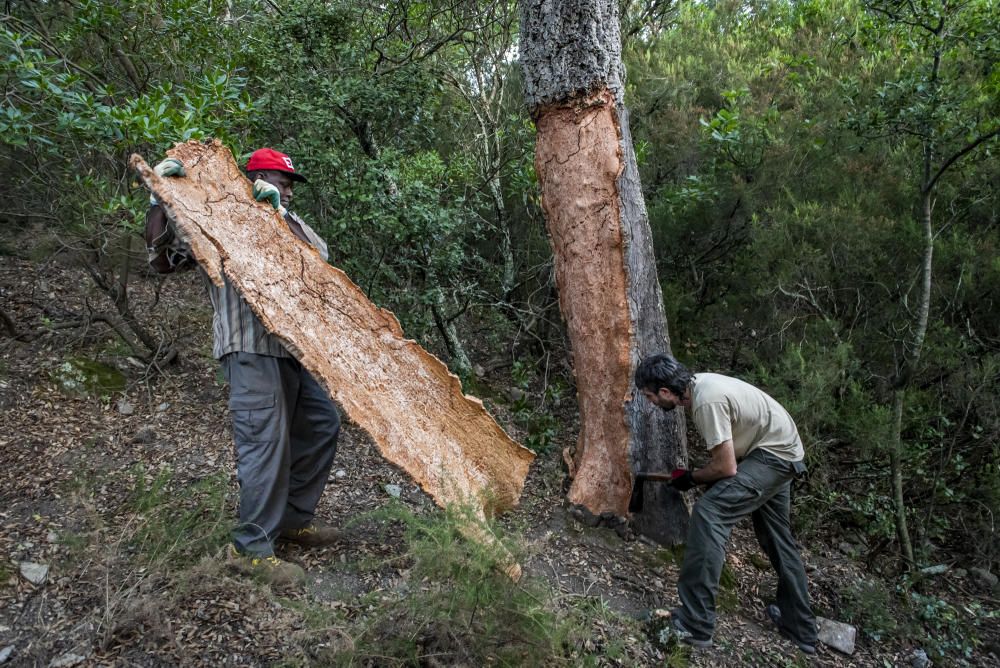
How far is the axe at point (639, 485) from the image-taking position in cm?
366

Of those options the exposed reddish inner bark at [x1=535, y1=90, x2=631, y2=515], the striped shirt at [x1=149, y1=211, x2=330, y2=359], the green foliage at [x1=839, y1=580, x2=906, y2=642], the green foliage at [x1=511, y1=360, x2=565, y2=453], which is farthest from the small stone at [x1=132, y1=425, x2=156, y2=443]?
the green foliage at [x1=839, y1=580, x2=906, y2=642]

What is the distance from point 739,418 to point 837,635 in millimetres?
1354

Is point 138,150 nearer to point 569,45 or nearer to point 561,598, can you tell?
point 569,45

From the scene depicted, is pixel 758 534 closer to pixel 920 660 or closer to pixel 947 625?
pixel 920 660

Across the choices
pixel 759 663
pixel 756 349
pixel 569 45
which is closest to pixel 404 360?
pixel 569 45

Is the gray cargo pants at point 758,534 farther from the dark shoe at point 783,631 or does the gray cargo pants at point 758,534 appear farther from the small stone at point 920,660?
the small stone at point 920,660

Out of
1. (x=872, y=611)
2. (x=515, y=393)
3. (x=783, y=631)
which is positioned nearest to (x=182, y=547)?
(x=783, y=631)

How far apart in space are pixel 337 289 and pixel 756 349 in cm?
341

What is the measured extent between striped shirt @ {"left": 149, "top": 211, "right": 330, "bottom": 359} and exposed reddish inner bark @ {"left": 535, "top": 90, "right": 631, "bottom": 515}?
1707mm

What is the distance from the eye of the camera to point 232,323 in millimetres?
2936

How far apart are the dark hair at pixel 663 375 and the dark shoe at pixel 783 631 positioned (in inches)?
55.2

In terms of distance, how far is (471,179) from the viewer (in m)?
5.47

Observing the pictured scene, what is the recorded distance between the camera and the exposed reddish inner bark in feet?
11.9

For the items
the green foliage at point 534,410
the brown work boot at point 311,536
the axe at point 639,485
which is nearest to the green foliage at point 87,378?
the brown work boot at point 311,536
